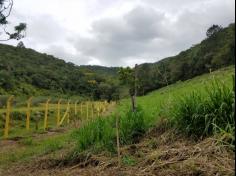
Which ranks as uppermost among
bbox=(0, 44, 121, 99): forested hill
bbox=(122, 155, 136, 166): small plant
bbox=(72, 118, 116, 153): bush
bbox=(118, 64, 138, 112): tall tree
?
bbox=(0, 44, 121, 99): forested hill

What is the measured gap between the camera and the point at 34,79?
69.1 meters

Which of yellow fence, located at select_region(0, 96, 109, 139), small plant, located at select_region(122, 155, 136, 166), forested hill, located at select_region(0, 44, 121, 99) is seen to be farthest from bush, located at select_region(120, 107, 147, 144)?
forested hill, located at select_region(0, 44, 121, 99)

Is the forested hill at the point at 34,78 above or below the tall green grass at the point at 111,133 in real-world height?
above

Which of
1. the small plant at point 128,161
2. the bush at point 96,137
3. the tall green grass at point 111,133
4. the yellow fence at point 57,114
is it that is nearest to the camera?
the small plant at point 128,161

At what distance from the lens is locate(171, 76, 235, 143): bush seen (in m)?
5.84

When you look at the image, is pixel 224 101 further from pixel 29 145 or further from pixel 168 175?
pixel 29 145

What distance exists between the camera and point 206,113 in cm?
623

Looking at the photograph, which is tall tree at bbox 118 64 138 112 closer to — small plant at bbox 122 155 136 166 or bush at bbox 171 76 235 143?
bush at bbox 171 76 235 143

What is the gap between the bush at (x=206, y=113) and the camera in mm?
5836

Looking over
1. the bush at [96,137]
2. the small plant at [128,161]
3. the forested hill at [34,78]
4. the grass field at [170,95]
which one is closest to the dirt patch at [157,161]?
the small plant at [128,161]

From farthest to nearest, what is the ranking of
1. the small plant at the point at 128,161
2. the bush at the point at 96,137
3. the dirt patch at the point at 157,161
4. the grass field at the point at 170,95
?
the grass field at the point at 170,95 → the bush at the point at 96,137 → the small plant at the point at 128,161 → the dirt patch at the point at 157,161

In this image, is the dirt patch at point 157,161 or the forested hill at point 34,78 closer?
the dirt patch at point 157,161

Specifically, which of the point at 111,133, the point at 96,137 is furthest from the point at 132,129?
the point at 96,137

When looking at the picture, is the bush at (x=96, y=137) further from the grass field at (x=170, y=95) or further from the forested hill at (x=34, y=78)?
the forested hill at (x=34, y=78)
